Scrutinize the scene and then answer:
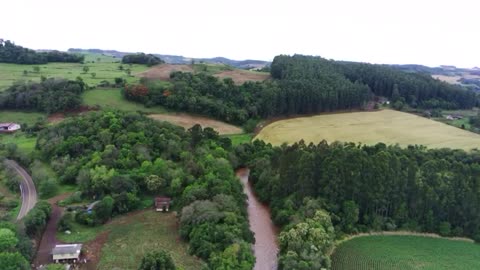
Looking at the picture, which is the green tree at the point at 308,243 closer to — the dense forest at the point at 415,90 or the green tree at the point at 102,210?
the green tree at the point at 102,210

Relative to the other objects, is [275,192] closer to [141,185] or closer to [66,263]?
[141,185]

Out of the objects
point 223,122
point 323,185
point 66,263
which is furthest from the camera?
point 223,122

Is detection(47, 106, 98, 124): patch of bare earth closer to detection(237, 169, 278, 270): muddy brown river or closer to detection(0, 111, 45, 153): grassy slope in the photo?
detection(0, 111, 45, 153): grassy slope

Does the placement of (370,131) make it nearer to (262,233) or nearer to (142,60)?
(262,233)

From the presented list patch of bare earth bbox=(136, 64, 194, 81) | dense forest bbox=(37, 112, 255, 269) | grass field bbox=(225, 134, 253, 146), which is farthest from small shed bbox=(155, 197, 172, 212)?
patch of bare earth bbox=(136, 64, 194, 81)

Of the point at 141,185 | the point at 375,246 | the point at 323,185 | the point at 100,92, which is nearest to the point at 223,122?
the point at 100,92

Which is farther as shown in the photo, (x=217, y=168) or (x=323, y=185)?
(x=217, y=168)
